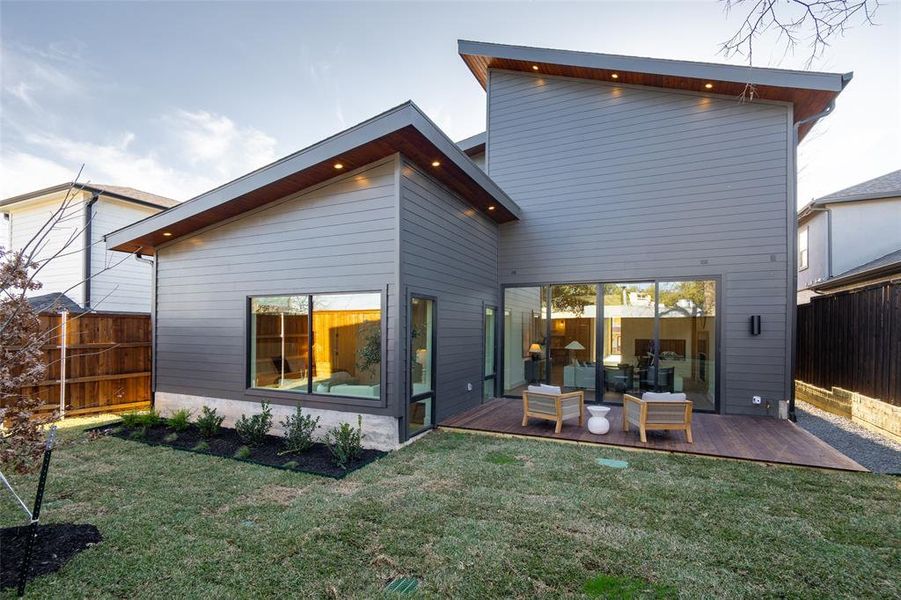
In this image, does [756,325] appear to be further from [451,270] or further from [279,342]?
[279,342]

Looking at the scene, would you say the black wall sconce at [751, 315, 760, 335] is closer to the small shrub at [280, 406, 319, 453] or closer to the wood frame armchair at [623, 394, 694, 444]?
the wood frame armchair at [623, 394, 694, 444]

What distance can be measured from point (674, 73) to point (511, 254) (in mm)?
4178

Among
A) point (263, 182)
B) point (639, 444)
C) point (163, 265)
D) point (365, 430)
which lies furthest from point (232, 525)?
point (163, 265)

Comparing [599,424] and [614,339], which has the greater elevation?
[614,339]

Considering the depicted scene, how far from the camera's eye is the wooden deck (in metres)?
5.00

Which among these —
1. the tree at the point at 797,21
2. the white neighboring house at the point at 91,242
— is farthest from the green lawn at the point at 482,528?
the white neighboring house at the point at 91,242

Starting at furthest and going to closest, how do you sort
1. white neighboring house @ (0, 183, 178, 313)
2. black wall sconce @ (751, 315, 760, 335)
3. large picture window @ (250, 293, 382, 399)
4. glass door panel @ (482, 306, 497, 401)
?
white neighboring house @ (0, 183, 178, 313) → glass door panel @ (482, 306, 497, 401) → black wall sconce @ (751, 315, 760, 335) → large picture window @ (250, 293, 382, 399)

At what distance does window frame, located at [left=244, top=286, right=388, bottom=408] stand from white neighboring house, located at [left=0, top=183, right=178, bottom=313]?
19.3ft

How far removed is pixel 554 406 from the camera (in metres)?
6.14

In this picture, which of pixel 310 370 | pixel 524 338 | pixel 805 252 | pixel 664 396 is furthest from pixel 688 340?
pixel 805 252

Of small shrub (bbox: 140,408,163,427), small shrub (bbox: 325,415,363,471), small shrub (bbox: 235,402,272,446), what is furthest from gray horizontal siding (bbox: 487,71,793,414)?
small shrub (bbox: 140,408,163,427)

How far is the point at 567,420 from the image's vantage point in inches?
265

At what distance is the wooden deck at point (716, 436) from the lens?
5.00 metres

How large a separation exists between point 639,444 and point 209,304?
689 centimetres
